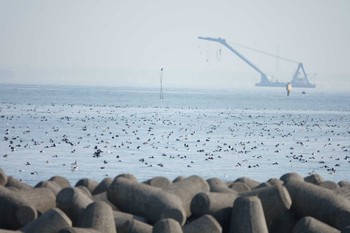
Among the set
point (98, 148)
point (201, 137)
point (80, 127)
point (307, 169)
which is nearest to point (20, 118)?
point (80, 127)

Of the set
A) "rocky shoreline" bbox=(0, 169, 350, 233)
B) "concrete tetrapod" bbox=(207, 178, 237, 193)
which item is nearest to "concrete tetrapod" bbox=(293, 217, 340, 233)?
"rocky shoreline" bbox=(0, 169, 350, 233)

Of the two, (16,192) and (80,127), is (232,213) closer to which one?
(16,192)

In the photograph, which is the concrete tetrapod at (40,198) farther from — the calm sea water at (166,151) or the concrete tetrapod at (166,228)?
the calm sea water at (166,151)

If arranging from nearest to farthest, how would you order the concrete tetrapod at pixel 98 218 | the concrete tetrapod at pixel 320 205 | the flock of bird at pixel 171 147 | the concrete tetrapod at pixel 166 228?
the concrete tetrapod at pixel 166 228
the concrete tetrapod at pixel 98 218
the concrete tetrapod at pixel 320 205
the flock of bird at pixel 171 147

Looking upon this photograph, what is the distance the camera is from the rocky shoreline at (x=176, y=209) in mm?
13156

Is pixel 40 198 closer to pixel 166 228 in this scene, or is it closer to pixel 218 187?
pixel 166 228

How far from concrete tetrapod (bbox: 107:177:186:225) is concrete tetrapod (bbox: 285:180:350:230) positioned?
1874 millimetres

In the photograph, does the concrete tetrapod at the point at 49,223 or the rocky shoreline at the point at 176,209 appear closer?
the concrete tetrapod at the point at 49,223

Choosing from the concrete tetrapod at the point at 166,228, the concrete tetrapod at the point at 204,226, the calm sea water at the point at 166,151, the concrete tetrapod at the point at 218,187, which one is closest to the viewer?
the concrete tetrapod at the point at 166,228

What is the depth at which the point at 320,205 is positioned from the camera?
1493 cm

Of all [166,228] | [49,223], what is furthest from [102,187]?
[166,228]

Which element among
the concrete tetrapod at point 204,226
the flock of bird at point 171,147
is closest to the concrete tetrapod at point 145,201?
the concrete tetrapod at point 204,226

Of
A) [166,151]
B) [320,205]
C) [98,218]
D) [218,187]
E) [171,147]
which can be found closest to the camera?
[98,218]

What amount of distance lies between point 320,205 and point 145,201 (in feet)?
8.90
